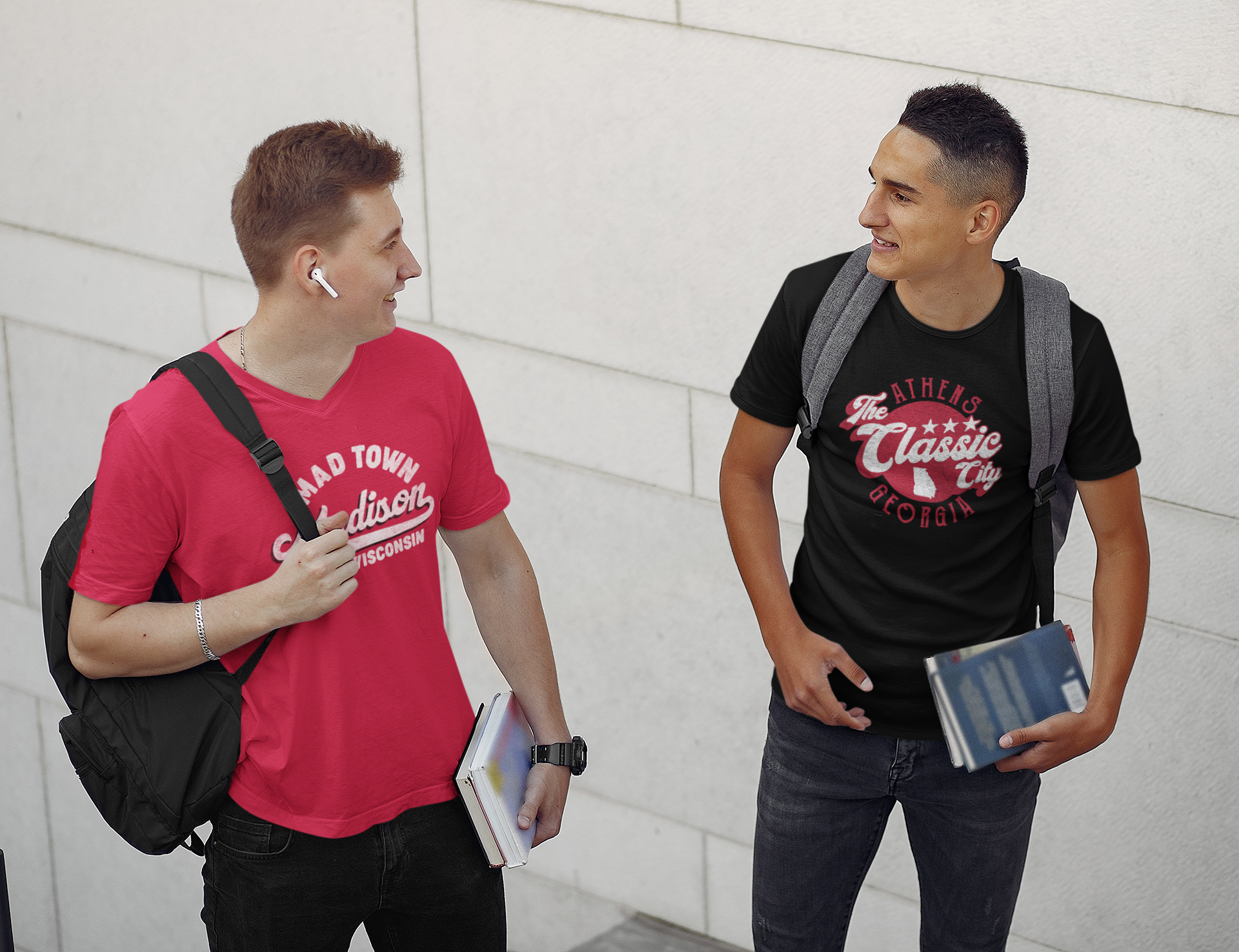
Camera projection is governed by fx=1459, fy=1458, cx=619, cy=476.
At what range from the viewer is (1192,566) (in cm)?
313

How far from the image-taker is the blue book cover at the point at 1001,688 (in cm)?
239

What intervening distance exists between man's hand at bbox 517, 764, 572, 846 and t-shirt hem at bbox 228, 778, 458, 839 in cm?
21

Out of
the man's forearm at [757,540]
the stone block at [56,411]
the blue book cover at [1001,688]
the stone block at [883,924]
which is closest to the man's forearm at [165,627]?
the man's forearm at [757,540]

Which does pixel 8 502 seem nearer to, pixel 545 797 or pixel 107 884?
pixel 107 884

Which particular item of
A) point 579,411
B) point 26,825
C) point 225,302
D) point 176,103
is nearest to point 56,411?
point 225,302

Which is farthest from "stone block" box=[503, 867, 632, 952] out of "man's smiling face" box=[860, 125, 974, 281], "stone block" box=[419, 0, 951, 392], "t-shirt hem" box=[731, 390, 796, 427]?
"man's smiling face" box=[860, 125, 974, 281]

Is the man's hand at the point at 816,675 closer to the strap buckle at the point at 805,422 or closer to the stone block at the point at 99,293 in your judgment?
the strap buckle at the point at 805,422

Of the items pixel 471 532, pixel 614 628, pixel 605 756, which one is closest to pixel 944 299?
pixel 471 532

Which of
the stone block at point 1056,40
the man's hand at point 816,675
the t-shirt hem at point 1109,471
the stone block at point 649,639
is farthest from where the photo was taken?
the stone block at point 649,639

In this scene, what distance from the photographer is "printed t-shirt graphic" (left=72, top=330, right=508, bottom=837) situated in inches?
84.0

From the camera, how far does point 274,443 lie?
2139 millimetres

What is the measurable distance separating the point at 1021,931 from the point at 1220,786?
70 cm

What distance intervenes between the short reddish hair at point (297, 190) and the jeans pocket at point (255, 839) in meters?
0.85

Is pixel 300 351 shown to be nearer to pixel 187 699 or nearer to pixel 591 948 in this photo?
pixel 187 699
